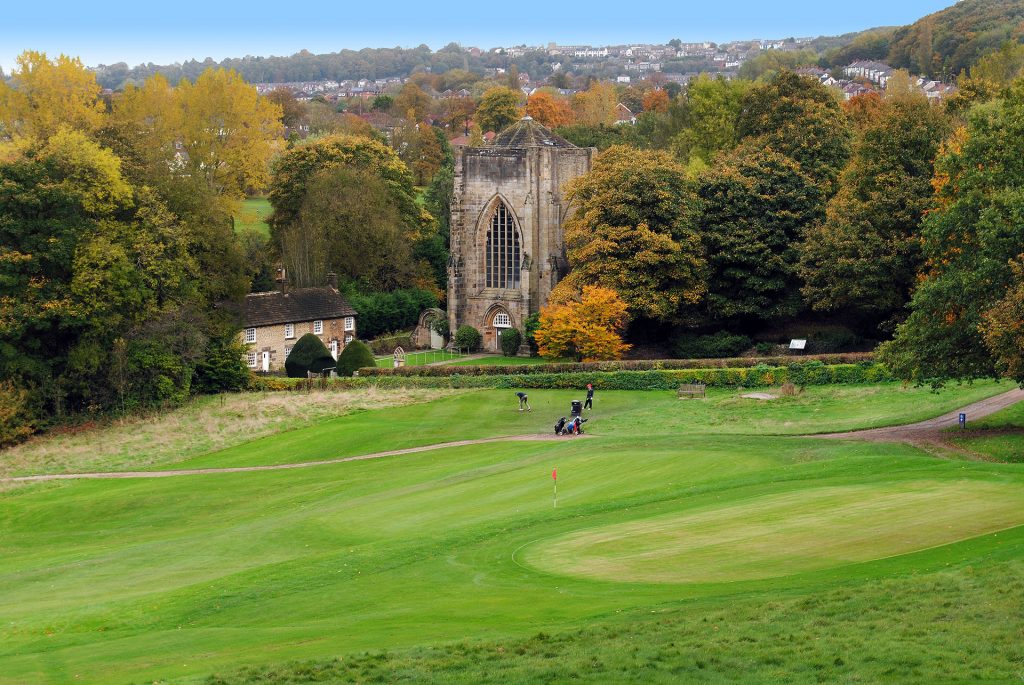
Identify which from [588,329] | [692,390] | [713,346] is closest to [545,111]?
[713,346]

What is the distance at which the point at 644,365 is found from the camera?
2477 inches

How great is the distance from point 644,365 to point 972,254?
2240 centimetres

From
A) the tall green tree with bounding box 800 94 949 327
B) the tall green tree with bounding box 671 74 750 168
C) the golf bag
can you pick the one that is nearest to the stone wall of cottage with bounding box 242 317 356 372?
the tall green tree with bounding box 800 94 949 327

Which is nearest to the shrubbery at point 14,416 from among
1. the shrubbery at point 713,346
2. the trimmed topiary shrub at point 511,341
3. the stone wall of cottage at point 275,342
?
the stone wall of cottage at point 275,342

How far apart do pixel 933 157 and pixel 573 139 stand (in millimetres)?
45191

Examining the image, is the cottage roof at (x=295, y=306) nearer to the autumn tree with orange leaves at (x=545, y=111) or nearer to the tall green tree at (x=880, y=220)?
the tall green tree at (x=880, y=220)

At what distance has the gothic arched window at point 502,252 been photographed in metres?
84.3

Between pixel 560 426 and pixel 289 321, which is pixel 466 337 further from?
pixel 560 426

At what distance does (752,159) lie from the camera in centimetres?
7588

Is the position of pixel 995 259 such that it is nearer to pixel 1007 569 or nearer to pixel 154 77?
pixel 1007 569

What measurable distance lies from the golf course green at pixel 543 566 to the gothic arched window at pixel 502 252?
36.1 metres

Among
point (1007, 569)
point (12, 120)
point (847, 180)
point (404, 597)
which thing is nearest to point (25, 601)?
point (404, 597)

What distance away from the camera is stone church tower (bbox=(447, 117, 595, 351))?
272ft

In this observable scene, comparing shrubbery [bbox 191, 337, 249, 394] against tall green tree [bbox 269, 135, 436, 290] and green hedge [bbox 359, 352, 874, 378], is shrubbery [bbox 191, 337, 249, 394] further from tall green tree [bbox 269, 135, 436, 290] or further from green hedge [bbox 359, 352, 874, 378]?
tall green tree [bbox 269, 135, 436, 290]
